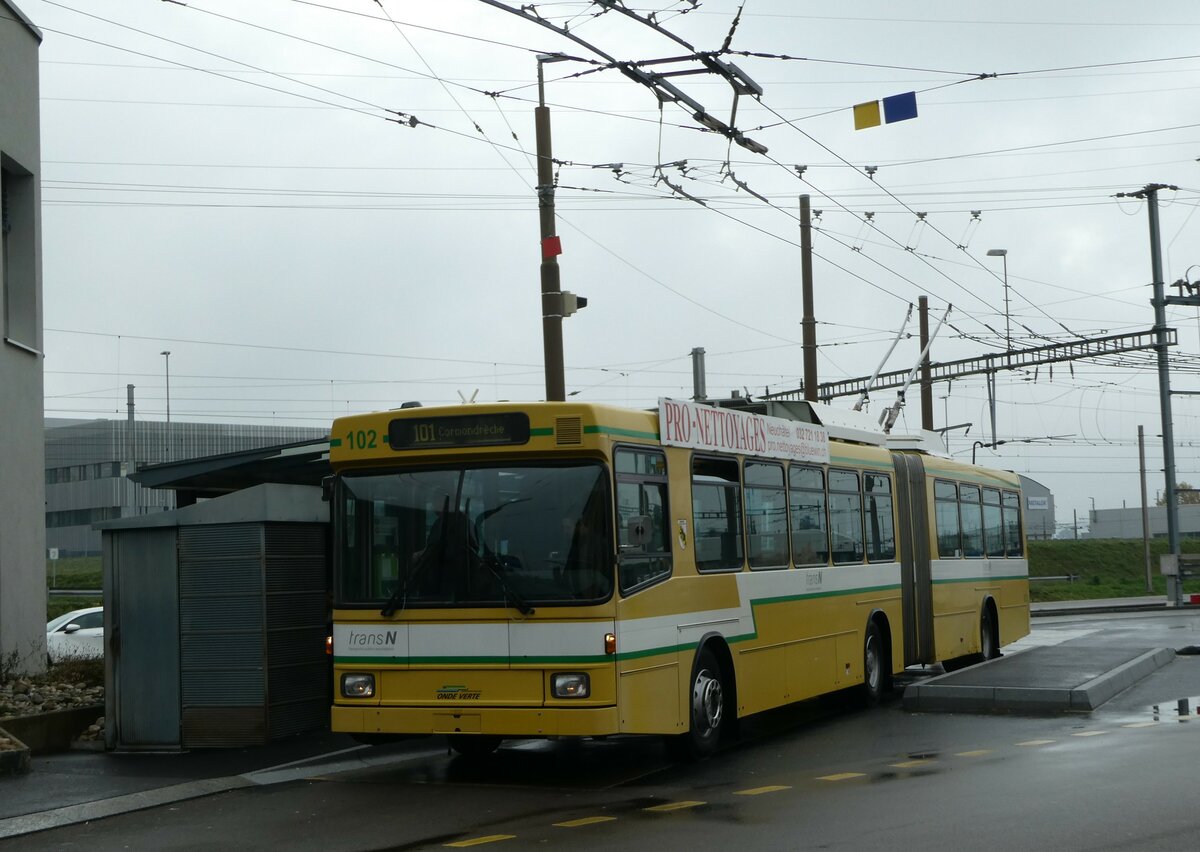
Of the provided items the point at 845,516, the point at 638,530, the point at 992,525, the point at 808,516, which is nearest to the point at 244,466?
the point at 808,516

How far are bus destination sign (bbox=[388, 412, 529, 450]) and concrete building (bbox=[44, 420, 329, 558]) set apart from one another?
67.7 meters

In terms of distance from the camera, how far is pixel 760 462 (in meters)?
13.5

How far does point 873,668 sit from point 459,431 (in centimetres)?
732

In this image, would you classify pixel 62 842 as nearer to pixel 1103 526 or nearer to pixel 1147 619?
pixel 1147 619

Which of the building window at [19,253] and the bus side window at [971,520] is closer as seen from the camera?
the building window at [19,253]

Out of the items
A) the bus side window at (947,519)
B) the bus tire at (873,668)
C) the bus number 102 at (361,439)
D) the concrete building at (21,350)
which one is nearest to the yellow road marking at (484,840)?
the bus number 102 at (361,439)

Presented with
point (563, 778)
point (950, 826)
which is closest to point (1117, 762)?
point (950, 826)

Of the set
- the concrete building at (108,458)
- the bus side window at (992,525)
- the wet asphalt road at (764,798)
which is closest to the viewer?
the wet asphalt road at (764,798)

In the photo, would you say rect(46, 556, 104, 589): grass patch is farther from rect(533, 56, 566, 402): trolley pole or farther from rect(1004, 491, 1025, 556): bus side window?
rect(533, 56, 566, 402): trolley pole

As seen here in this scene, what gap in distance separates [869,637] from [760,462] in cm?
369

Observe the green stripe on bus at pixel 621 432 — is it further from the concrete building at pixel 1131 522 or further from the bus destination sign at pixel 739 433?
the concrete building at pixel 1131 522

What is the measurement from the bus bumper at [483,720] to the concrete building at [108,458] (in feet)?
222

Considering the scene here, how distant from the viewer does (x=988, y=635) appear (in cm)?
2072

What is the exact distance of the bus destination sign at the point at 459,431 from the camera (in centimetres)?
1070
